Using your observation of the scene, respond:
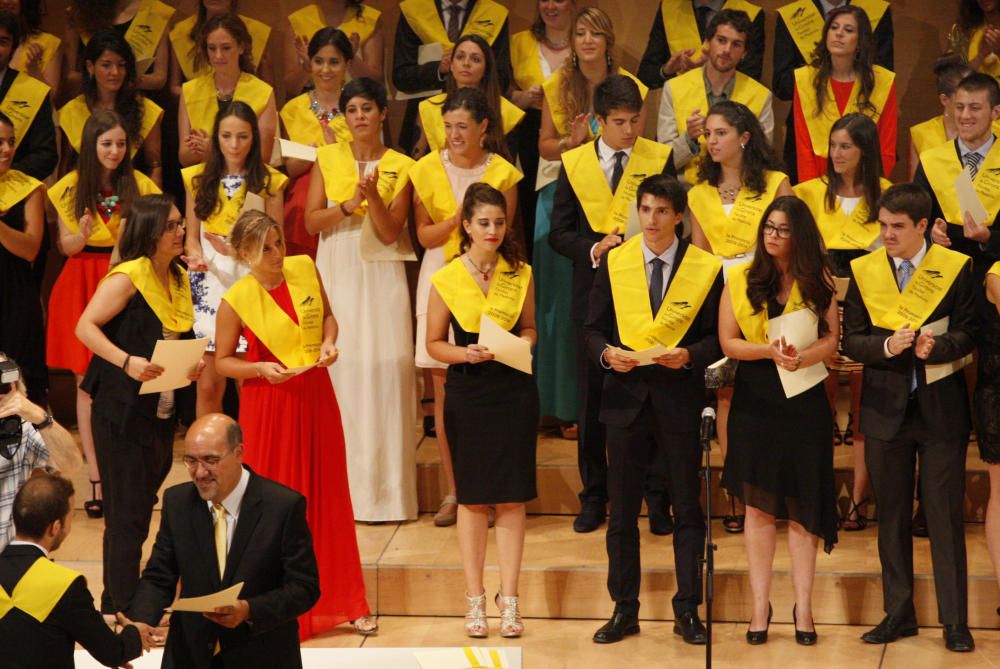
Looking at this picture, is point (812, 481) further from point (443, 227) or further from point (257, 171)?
point (257, 171)

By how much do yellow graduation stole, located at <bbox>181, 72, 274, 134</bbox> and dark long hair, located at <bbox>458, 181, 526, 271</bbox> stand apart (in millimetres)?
1725

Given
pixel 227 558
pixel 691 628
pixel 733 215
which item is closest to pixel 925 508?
pixel 691 628

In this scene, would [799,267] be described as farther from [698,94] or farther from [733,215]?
[698,94]

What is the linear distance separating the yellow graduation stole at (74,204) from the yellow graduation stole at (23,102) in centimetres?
61

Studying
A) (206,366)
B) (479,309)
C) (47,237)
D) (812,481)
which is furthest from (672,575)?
(47,237)

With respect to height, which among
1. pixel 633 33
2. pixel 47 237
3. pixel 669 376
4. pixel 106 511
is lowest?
pixel 106 511

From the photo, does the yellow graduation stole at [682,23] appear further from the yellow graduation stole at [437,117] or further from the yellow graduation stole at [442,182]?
the yellow graduation stole at [442,182]

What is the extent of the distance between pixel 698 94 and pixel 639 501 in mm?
2101

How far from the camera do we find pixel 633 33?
26.8 ft

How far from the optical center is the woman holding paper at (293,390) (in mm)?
5461

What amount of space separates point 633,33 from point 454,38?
1397 mm

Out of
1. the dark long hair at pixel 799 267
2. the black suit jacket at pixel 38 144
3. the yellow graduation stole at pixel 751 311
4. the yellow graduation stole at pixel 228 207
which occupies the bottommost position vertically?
the yellow graduation stole at pixel 751 311

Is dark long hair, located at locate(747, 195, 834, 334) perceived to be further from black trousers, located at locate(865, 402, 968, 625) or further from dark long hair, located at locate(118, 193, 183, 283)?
dark long hair, located at locate(118, 193, 183, 283)

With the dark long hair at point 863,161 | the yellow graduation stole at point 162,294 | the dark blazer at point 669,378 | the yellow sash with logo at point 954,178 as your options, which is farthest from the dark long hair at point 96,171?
the yellow sash with logo at point 954,178
